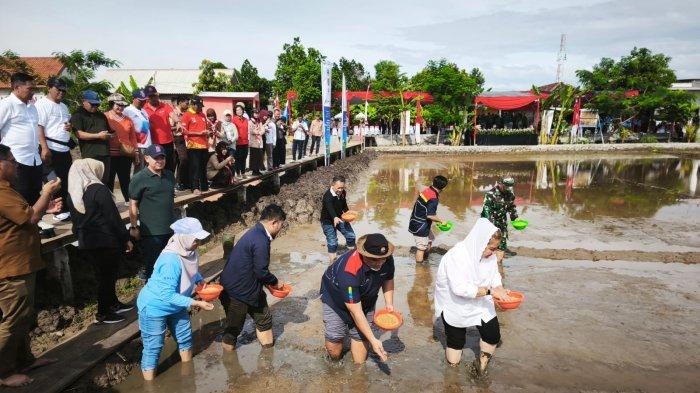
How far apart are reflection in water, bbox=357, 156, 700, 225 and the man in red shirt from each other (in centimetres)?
491

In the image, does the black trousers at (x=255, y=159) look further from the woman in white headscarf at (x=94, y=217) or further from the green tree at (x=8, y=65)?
the green tree at (x=8, y=65)

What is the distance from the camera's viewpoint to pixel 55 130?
17.5ft

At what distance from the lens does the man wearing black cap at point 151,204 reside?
4492 mm

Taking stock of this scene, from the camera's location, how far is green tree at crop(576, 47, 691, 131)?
2917 cm

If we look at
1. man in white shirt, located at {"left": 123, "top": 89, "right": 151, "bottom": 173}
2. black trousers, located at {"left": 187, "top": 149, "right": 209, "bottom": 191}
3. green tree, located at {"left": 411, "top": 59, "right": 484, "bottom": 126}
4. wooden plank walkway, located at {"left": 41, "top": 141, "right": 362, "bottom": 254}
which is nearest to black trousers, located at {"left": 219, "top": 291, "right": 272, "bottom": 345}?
wooden plank walkway, located at {"left": 41, "top": 141, "right": 362, "bottom": 254}

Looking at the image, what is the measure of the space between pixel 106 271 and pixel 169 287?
1214 mm

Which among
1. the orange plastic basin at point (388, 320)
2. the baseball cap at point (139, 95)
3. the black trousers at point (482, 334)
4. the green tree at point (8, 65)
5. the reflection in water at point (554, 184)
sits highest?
the green tree at point (8, 65)

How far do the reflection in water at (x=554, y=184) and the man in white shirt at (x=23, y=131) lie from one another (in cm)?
663

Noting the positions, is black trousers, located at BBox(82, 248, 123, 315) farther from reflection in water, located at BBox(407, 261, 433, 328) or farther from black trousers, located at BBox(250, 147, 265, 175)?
black trousers, located at BBox(250, 147, 265, 175)

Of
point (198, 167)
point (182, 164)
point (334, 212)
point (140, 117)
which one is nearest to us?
point (334, 212)

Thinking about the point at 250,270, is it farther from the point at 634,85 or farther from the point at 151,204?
the point at 634,85

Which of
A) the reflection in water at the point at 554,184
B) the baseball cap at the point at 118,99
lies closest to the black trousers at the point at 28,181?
the baseball cap at the point at 118,99

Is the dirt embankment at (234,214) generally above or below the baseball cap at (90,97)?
below

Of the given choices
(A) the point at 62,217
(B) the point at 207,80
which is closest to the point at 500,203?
(A) the point at 62,217
